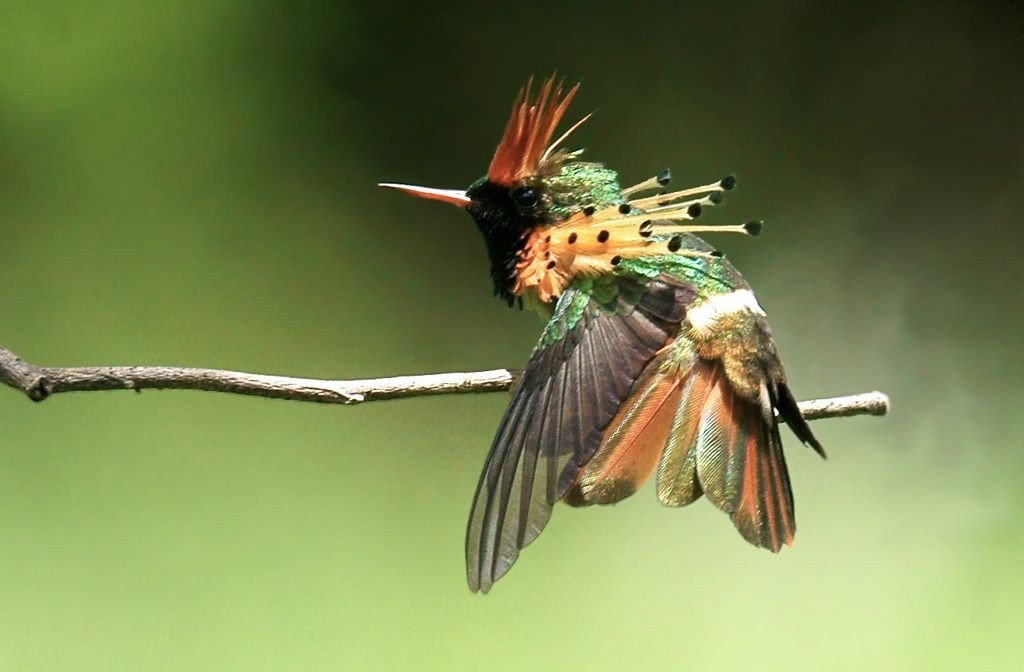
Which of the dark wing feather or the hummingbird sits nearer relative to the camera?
the dark wing feather

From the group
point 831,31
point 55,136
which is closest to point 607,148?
point 831,31

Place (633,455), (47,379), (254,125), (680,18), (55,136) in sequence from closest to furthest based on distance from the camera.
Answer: (47,379)
(633,455)
(55,136)
(254,125)
(680,18)

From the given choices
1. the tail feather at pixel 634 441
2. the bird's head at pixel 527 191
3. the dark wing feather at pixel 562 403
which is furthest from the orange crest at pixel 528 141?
the tail feather at pixel 634 441

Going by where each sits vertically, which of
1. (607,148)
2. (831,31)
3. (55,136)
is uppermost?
(831,31)

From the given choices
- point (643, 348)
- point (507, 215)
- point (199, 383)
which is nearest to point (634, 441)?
point (643, 348)

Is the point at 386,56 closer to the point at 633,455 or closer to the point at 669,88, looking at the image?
the point at 669,88

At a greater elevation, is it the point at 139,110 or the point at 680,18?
the point at 680,18

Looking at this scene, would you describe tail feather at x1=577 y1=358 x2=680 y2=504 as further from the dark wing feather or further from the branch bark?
the branch bark

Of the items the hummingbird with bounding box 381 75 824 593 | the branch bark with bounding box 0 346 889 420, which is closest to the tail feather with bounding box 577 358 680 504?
the hummingbird with bounding box 381 75 824 593
